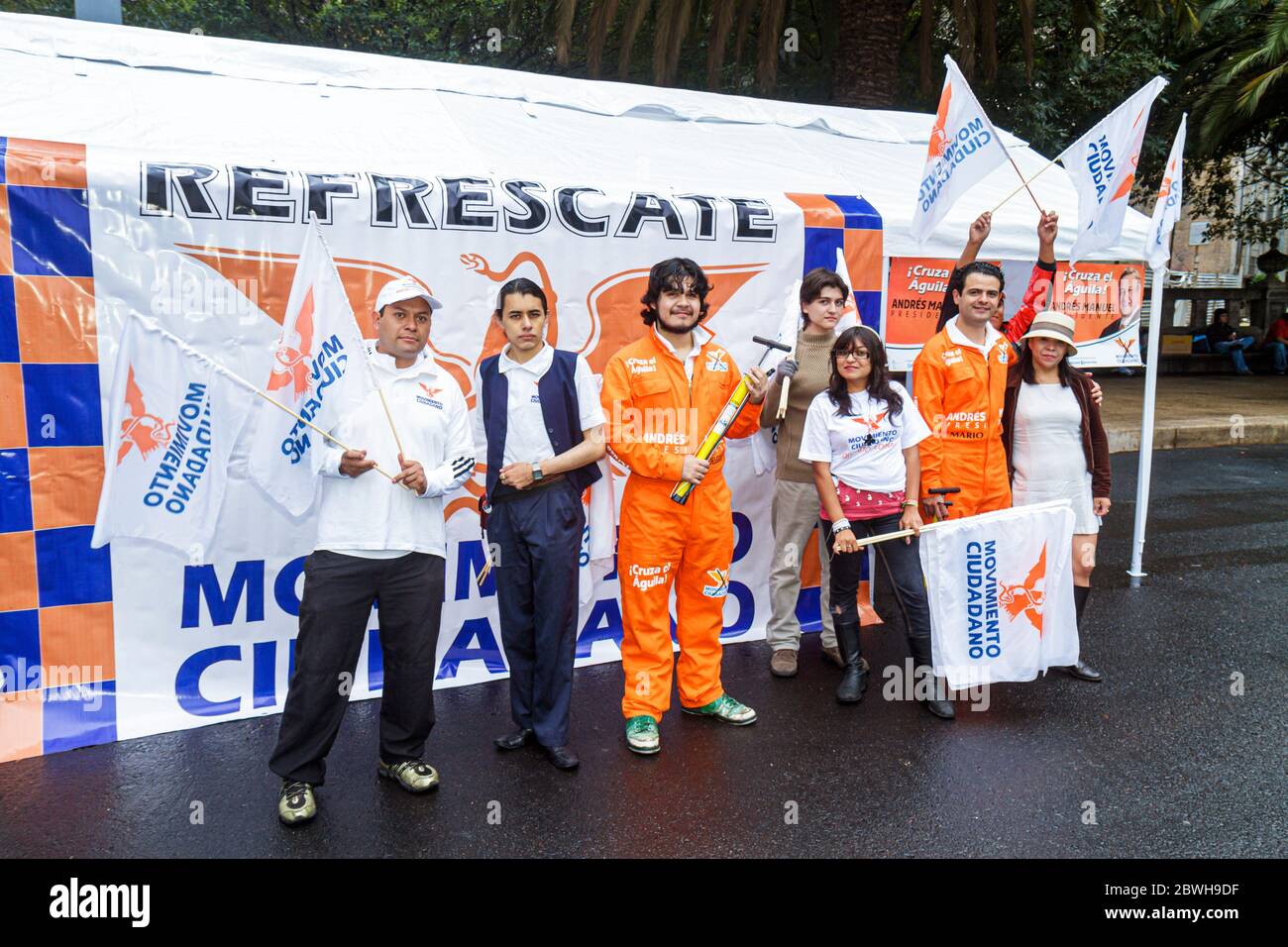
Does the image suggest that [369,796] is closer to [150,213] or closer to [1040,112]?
[150,213]

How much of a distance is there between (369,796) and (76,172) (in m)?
2.77

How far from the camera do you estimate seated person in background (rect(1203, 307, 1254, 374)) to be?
19.9 metres

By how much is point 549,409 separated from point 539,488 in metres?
0.32

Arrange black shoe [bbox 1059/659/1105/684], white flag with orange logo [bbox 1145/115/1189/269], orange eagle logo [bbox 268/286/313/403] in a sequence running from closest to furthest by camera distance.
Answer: orange eagle logo [bbox 268/286/313/403]
black shoe [bbox 1059/659/1105/684]
white flag with orange logo [bbox 1145/115/1189/269]

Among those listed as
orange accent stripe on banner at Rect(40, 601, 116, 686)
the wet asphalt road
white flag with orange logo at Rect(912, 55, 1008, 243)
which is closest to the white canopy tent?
white flag with orange logo at Rect(912, 55, 1008, 243)

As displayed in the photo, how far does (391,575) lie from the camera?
352 cm

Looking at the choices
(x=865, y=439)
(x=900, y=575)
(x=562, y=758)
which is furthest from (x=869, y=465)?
(x=562, y=758)

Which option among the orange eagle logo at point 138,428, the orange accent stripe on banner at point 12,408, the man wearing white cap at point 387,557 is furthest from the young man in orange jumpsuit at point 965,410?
the orange accent stripe on banner at point 12,408

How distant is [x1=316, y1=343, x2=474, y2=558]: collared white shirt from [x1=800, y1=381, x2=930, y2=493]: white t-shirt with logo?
167 centimetres

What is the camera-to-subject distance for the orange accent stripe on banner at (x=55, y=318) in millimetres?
3934

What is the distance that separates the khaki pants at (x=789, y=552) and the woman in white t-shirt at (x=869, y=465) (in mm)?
436

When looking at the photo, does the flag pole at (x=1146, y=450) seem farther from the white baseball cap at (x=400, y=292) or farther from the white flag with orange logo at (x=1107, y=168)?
the white baseball cap at (x=400, y=292)

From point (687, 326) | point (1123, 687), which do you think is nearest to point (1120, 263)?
point (1123, 687)

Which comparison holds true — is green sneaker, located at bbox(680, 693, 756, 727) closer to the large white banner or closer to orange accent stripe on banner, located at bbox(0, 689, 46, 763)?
the large white banner
